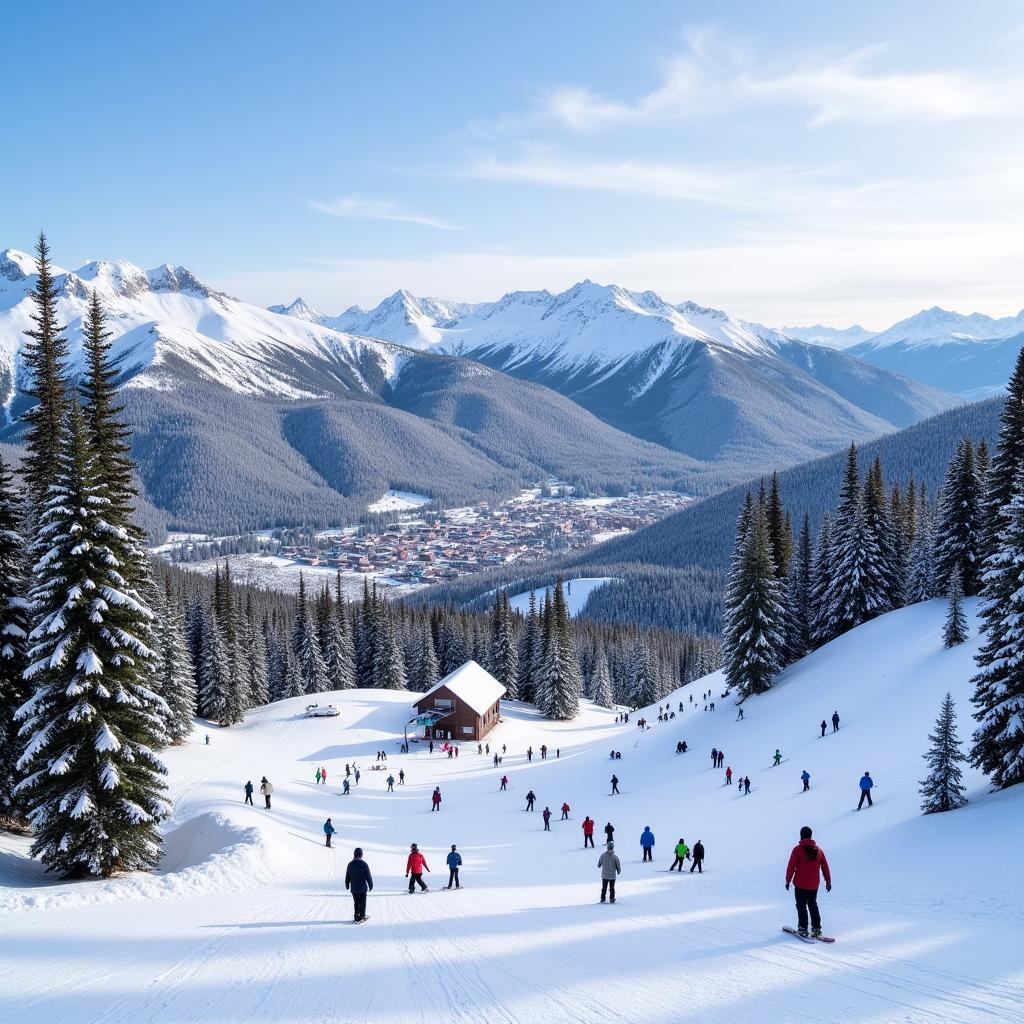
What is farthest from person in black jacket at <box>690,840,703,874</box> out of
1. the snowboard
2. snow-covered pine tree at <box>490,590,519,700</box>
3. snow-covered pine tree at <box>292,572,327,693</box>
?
snow-covered pine tree at <box>490,590,519,700</box>

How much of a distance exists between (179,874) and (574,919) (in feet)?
32.1

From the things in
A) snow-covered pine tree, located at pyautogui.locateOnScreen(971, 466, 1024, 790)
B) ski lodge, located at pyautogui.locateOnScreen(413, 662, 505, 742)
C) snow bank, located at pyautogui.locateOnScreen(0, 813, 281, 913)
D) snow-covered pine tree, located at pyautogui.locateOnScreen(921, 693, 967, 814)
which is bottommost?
ski lodge, located at pyautogui.locateOnScreen(413, 662, 505, 742)

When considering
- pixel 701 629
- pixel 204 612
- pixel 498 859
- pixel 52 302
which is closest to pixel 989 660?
pixel 498 859

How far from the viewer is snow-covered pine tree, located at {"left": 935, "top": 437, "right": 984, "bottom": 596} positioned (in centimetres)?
4597

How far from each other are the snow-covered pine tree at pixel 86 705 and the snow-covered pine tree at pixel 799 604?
43.1 meters

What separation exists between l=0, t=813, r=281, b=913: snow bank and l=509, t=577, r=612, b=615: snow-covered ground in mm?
132619

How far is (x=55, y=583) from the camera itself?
1948 centimetres

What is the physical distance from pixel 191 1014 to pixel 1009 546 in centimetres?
2254

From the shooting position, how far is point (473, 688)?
6338 cm

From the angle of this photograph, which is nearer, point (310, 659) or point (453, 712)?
point (453, 712)

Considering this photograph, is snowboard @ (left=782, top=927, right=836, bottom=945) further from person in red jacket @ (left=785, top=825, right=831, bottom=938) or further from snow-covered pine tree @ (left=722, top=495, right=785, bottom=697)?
snow-covered pine tree @ (left=722, top=495, right=785, bottom=697)

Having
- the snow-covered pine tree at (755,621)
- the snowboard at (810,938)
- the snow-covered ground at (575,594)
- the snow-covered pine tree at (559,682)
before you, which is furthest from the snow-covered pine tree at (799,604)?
the snow-covered ground at (575,594)

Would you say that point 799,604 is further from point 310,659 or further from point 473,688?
point 310,659

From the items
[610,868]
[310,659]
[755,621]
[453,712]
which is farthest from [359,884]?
[310,659]
